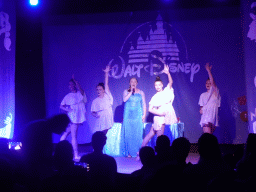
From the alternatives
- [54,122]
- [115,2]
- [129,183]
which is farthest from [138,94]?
[129,183]

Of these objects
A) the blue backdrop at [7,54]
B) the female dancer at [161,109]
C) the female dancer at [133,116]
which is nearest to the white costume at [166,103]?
the female dancer at [161,109]

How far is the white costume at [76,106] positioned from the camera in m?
7.82

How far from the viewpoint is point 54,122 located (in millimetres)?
3762

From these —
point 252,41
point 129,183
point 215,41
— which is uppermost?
point 215,41

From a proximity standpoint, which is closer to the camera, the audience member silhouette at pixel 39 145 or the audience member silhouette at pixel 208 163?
the audience member silhouette at pixel 208 163

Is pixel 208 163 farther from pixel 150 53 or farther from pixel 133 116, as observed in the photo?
pixel 150 53

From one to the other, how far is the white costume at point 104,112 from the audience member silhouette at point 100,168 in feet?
13.6

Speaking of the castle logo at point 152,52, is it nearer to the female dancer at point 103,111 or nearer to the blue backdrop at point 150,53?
the blue backdrop at point 150,53

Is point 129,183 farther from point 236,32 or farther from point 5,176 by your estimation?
point 236,32

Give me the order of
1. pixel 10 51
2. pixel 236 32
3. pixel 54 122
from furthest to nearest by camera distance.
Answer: pixel 236 32, pixel 10 51, pixel 54 122

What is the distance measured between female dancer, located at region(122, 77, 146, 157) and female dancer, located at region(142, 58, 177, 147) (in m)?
0.33

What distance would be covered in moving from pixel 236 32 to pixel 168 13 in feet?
6.16

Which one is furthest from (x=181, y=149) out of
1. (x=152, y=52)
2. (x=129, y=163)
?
(x=152, y=52)

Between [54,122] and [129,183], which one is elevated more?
[54,122]
